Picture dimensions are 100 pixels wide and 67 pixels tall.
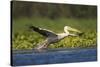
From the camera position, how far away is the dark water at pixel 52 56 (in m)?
2.21

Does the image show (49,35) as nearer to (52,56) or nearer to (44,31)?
(44,31)

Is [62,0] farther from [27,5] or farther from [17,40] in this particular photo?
[17,40]

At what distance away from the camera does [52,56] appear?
92.1 inches

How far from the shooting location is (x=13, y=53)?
220 centimetres

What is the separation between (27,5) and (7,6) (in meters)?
0.22

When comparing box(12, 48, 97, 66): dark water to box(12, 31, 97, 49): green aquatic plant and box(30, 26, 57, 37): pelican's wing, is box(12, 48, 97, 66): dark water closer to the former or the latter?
box(12, 31, 97, 49): green aquatic plant

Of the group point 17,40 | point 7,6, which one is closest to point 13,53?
point 17,40

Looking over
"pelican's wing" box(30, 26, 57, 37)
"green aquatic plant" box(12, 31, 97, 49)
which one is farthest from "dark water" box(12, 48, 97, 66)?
"pelican's wing" box(30, 26, 57, 37)

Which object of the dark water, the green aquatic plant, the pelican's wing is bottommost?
the dark water

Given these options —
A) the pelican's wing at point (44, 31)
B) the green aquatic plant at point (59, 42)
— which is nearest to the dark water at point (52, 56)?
the green aquatic plant at point (59, 42)

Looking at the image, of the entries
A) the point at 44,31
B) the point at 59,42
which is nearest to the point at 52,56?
the point at 59,42

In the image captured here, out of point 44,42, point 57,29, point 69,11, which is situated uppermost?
point 69,11

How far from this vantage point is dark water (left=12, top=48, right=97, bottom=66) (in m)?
2.21

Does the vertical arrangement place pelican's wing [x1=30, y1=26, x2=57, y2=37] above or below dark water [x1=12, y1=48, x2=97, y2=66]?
above
